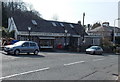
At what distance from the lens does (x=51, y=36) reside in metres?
42.3

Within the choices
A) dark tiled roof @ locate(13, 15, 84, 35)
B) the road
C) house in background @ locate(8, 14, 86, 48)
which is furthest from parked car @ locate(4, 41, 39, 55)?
dark tiled roof @ locate(13, 15, 84, 35)

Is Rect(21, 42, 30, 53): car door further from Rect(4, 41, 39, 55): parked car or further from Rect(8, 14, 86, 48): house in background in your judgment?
Rect(8, 14, 86, 48): house in background

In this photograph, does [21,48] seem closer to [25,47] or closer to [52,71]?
[25,47]

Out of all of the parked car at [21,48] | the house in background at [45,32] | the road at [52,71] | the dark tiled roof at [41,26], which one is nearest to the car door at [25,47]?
the parked car at [21,48]

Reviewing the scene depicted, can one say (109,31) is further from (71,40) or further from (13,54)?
(13,54)

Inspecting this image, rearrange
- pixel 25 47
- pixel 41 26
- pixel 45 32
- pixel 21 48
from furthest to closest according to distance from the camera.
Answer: pixel 41 26
pixel 45 32
pixel 25 47
pixel 21 48

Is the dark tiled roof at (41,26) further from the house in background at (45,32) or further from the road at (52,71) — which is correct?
the road at (52,71)

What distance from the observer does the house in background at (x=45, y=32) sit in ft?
127

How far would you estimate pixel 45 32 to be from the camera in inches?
1634

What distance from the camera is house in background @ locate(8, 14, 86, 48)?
127 feet

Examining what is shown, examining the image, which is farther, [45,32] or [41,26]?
[41,26]

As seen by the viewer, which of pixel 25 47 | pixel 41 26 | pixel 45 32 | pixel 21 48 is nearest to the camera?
pixel 21 48

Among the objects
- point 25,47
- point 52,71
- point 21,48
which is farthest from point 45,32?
point 52,71

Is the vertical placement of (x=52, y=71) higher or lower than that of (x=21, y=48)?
lower
